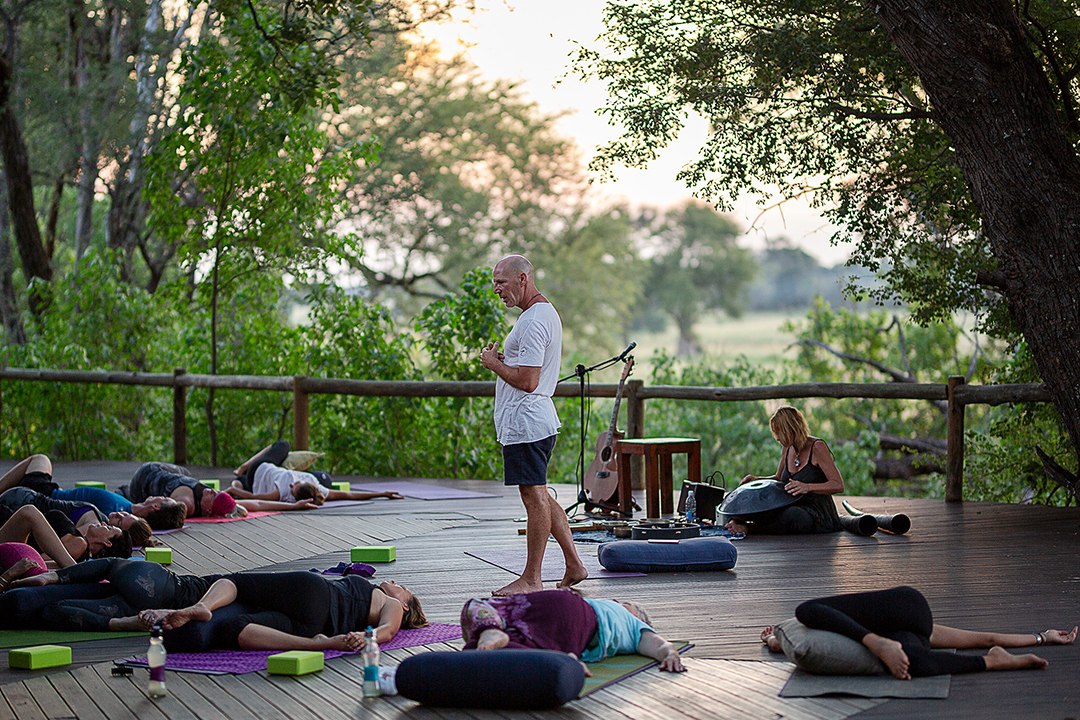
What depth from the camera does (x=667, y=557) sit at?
17.9 ft

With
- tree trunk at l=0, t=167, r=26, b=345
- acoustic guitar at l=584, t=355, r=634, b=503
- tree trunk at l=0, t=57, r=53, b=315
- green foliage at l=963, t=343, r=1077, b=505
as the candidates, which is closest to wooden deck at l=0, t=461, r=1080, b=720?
acoustic guitar at l=584, t=355, r=634, b=503

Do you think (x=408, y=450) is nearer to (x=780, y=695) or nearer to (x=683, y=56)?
(x=683, y=56)

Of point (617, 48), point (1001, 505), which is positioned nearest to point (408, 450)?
point (617, 48)

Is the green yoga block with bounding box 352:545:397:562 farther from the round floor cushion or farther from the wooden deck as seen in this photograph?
the round floor cushion

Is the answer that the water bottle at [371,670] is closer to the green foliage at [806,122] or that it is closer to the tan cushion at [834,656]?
the tan cushion at [834,656]

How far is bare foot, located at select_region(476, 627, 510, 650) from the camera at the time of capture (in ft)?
11.4

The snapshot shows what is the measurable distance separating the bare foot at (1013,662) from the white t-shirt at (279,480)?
5.20 meters

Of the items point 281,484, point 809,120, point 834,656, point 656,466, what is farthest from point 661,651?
point 809,120

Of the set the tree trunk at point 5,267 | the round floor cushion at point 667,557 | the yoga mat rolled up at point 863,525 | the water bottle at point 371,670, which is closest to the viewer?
the water bottle at point 371,670

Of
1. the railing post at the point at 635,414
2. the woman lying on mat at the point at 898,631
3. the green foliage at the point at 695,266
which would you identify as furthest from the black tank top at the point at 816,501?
the green foliage at the point at 695,266

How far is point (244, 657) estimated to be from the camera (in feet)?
12.6

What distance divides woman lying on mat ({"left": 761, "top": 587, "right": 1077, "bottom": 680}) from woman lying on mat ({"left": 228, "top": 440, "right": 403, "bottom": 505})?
482 cm

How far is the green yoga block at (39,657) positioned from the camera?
3746mm

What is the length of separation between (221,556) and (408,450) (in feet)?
14.5
